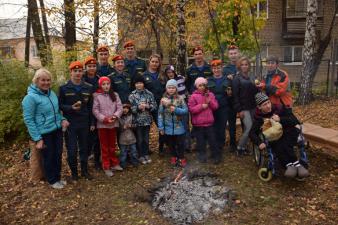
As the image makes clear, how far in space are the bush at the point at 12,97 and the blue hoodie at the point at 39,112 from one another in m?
3.41

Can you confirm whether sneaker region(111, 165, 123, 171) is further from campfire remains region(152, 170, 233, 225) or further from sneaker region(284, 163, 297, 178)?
sneaker region(284, 163, 297, 178)

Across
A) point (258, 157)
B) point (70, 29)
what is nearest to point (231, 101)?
point (258, 157)

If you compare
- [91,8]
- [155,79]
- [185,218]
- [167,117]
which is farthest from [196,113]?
[91,8]

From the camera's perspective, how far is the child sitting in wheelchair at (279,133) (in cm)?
Answer: 481

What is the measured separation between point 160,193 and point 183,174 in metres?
0.67

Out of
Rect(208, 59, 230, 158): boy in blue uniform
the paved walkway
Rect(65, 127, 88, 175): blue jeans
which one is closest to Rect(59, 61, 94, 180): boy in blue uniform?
Rect(65, 127, 88, 175): blue jeans

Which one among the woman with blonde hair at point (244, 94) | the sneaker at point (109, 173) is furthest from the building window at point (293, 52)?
the sneaker at point (109, 173)

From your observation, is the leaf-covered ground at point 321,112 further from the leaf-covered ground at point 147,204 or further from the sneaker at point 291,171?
the sneaker at point 291,171

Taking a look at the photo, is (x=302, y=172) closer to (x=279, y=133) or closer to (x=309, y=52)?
(x=279, y=133)

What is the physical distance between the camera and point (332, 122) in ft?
23.7

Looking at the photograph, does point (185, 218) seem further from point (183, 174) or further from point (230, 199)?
point (183, 174)

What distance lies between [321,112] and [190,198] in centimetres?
521

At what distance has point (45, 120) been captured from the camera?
4.99 meters

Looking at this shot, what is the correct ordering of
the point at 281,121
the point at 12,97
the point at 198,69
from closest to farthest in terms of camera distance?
the point at 281,121 → the point at 198,69 → the point at 12,97
